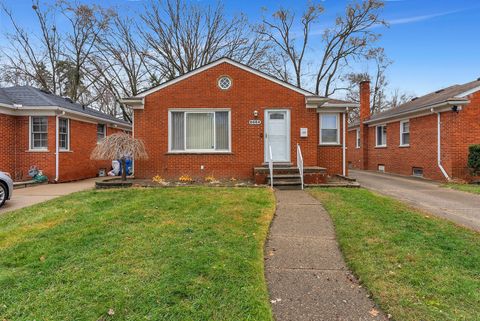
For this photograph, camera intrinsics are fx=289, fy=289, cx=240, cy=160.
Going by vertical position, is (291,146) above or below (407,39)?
below

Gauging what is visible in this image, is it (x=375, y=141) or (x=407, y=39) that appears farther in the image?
(x=375, y=141)

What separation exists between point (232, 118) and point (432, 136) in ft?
30.3

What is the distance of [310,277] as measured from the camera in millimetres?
3422

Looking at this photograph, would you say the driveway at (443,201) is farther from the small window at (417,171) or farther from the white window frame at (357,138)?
the white window frame at (357,138)

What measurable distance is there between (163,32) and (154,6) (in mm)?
2172

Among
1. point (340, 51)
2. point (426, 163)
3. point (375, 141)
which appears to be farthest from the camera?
point (340, 51)

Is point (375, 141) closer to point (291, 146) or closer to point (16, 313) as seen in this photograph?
point (291, 146)

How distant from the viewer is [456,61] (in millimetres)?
18766

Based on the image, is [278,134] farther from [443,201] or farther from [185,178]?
[443,201]

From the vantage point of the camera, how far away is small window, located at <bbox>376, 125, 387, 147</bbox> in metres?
17.7

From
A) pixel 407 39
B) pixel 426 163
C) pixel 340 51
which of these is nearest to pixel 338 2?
pixel 340 51

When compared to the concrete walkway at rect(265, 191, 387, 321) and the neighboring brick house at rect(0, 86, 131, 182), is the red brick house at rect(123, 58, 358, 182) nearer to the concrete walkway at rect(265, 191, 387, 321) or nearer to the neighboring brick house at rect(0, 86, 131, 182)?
the neighboring brick house at rect(0, 86, 131, 182)

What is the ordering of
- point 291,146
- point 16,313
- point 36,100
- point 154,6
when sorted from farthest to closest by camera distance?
point 154,6 → point 36,100 → point 291,146 → point 16,313

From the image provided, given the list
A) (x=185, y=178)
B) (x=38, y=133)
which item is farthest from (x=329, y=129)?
(x=38, y=133)
